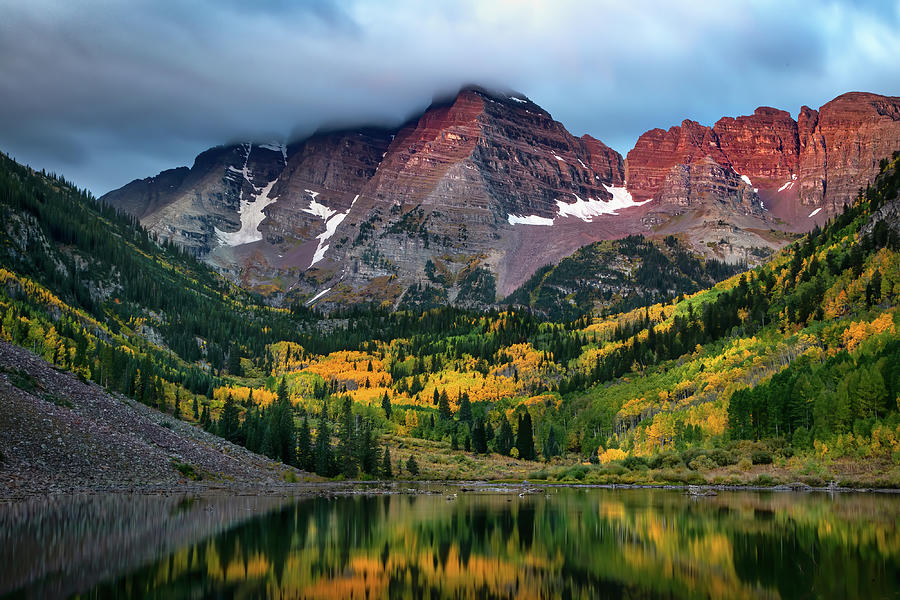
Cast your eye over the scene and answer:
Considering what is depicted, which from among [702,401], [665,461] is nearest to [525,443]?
[702,401]

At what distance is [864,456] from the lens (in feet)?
290

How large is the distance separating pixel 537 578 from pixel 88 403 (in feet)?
238

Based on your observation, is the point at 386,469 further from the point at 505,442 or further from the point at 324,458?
the point at 505,442

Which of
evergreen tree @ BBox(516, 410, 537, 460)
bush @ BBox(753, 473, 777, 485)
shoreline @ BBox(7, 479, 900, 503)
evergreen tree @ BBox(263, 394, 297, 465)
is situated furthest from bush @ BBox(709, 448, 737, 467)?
evergreen tree @ BBox(263, 394, 297, 465)

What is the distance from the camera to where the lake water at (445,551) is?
30828 millimetres

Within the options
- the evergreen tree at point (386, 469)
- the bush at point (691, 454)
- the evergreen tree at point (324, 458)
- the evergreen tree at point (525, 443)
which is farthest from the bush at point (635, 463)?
the evergreen tree at point (324, 458)

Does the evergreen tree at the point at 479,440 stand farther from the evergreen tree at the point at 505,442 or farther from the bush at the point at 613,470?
the bush at the point at 613,470

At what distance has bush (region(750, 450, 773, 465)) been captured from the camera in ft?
338

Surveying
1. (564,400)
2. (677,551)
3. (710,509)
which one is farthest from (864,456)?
(564,400)

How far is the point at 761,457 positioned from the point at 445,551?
7538 cm

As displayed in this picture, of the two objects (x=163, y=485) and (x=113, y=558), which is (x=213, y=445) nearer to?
(x=163, y=485)

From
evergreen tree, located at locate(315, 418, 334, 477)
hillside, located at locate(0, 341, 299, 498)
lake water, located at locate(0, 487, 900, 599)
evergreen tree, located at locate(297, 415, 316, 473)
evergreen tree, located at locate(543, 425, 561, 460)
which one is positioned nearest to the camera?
lake water, located at locate(0, 487, 900, 599)

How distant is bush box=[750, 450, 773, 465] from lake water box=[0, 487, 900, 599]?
3683 centimetres

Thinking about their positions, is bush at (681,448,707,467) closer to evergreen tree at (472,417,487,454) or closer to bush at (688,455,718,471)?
bush at (688,455,718,471)
